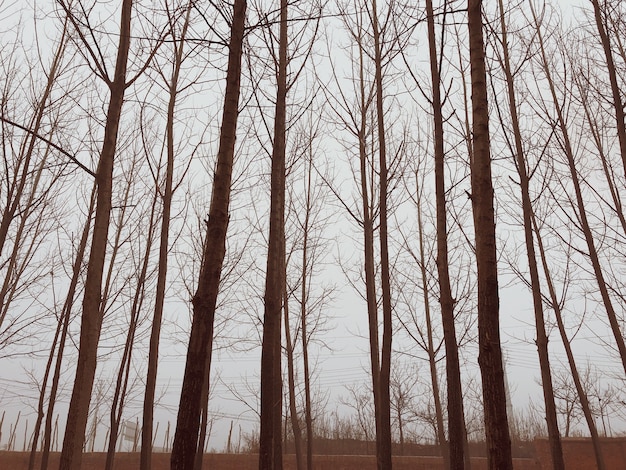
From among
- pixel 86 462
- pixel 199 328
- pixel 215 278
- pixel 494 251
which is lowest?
pixel 86 462

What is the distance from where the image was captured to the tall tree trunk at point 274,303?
3.64 metres

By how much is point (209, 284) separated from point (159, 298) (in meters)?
3.09

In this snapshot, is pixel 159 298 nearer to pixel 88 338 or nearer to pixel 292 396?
pixel 88 338

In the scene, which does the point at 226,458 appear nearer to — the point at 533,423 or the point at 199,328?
the point at 199,328

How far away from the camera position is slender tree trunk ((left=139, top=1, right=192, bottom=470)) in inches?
196

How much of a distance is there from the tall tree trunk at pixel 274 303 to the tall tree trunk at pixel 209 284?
3.16 ft

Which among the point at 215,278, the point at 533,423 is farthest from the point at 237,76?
the point at 533,423

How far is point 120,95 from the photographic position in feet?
11.8

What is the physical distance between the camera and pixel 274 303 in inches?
159

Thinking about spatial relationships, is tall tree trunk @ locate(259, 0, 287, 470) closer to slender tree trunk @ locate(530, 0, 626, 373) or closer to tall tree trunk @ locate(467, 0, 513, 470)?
tall tree trunk @ locate(467, 0, 513, 470)

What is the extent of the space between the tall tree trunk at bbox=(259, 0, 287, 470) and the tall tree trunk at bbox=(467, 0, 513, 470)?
144cm

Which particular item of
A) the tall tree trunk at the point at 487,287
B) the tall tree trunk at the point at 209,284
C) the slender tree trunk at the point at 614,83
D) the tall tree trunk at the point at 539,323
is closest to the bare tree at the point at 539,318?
the tall tree trunk at the point at 539,323

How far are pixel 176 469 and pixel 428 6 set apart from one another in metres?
4.51

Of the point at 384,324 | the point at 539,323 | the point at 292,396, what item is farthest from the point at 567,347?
the point at 292,396
